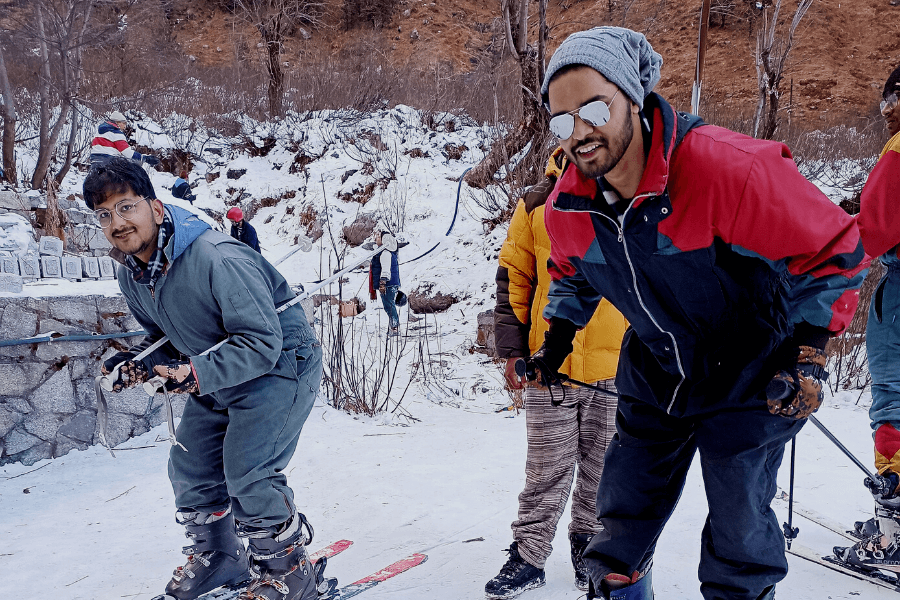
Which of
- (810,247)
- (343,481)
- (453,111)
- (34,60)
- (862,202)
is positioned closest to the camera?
(810,247)

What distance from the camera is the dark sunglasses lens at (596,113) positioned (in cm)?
130

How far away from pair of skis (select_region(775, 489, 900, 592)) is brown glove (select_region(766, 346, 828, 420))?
1.46 m

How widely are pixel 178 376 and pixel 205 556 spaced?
34.5 inches

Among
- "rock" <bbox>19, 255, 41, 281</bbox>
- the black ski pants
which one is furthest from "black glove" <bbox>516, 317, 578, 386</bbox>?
"rock" <bbox>19, 255, 41, 281</bbox>

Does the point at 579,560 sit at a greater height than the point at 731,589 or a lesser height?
lesser

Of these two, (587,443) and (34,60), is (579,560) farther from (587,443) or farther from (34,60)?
(34,60)

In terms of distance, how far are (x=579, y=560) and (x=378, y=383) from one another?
284 centimetres

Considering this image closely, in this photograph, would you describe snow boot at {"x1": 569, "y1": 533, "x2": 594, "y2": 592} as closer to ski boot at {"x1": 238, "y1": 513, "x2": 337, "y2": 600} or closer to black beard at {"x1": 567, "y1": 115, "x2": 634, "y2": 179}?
ski boot at {"x1": 238, "y1": 513, "x2": 337, "y2": 600}

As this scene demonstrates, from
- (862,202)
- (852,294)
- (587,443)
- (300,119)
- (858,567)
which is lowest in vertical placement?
(858,567)

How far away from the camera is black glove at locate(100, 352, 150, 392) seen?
6.48ft

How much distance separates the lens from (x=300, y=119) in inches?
624

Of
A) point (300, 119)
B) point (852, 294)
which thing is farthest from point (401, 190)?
point (852, 294)

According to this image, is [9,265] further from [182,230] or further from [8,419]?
[182,230]

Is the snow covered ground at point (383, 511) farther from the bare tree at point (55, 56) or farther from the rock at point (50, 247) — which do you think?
the bare tree at point (55, 56)
